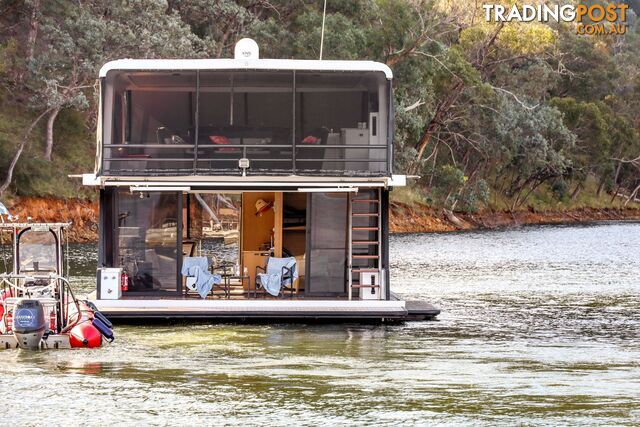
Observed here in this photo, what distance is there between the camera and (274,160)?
21828 mm

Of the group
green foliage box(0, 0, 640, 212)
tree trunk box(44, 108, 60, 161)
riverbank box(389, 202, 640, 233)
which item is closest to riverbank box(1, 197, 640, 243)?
riverbank box(389, 202, 640, 233)

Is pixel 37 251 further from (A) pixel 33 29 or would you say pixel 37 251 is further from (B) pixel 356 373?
(A) pixel 33 29

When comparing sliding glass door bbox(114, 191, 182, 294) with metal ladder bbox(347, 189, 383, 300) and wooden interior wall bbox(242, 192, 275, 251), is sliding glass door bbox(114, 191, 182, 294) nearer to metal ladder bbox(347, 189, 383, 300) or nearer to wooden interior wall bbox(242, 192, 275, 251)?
wooden interior wall bbox(242, 192, 275, 251)

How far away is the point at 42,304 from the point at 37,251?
4.13 ft

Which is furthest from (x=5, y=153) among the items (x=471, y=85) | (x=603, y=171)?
(x=603, y=171)

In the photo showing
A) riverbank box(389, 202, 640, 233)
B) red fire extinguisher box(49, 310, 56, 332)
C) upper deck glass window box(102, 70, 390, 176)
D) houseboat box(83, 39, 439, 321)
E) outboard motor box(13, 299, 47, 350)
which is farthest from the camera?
riverbank box(389, 202, 640, 233)

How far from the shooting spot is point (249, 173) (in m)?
21.8

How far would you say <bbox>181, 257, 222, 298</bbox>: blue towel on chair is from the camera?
22.4 metres

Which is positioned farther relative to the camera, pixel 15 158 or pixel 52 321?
pixel 15 158

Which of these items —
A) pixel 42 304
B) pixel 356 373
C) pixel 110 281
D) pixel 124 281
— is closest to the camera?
pixel 356 373

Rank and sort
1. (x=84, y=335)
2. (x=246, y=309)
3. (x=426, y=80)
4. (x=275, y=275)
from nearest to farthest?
(x=84, y=335) < (x=246, y=309) < (x=275, y=275) < (x=426, y=80)

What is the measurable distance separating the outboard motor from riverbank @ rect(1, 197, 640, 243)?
74.9 ft

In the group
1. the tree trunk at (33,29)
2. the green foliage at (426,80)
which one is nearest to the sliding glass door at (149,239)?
the green foliage at (426,80)

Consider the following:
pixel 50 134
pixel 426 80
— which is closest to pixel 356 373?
pixel 50 134
